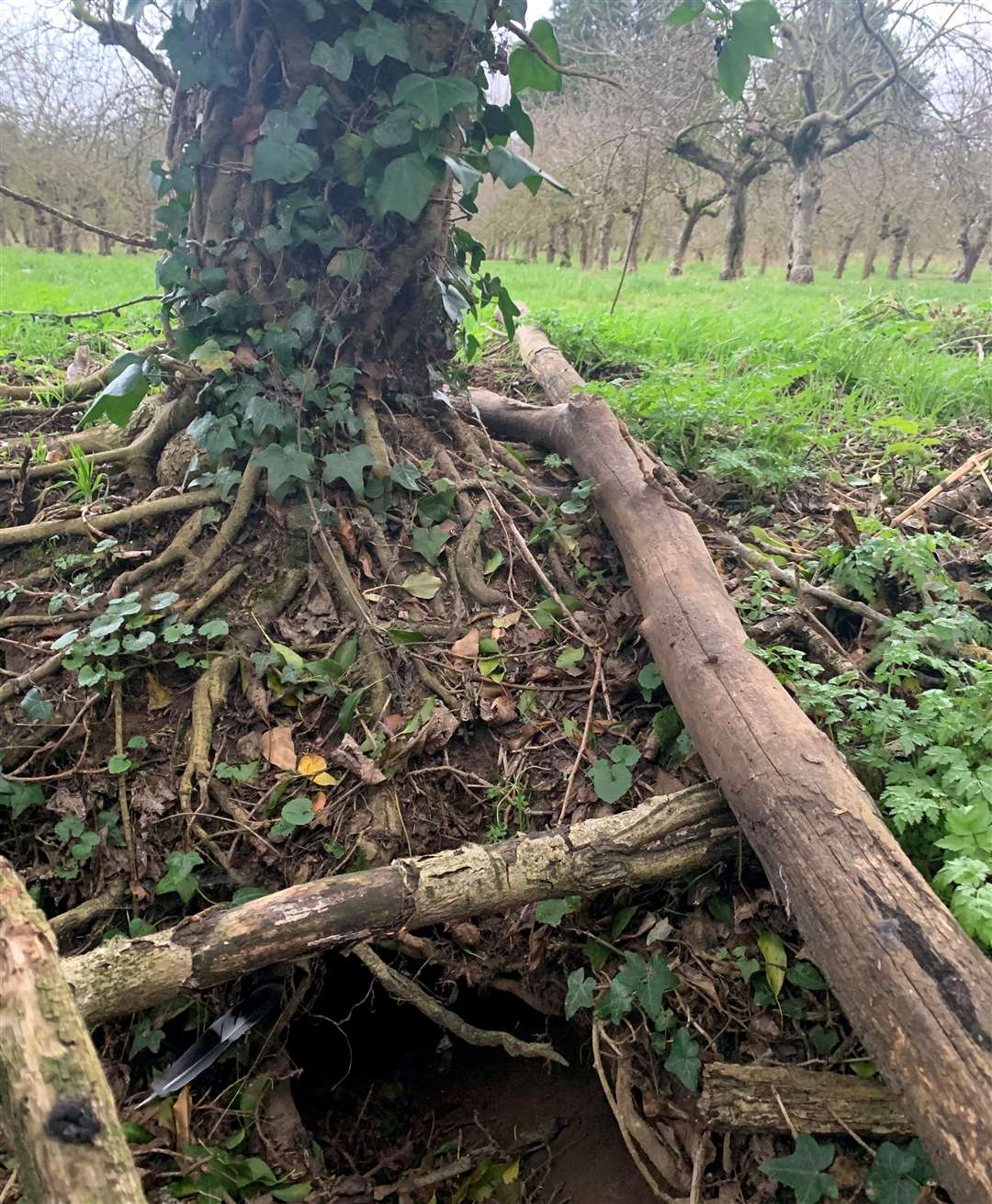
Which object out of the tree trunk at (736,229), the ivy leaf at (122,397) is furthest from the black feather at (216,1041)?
the tree trunk at (736,229)

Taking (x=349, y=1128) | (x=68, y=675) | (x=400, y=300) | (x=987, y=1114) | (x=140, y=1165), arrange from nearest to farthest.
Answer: (x=987, y=1114) → (x=140, y=1165) → (x=349, y=1128) → (x=68, y=675) → (x=400, y=300)

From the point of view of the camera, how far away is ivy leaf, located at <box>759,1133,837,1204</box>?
1.53m

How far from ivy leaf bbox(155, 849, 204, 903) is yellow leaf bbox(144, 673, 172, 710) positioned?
485 millimetres

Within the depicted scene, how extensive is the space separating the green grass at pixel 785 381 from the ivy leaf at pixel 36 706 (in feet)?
8.61

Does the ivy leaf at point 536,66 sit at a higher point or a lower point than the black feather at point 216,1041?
higher

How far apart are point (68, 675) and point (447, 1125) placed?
179 centimetres

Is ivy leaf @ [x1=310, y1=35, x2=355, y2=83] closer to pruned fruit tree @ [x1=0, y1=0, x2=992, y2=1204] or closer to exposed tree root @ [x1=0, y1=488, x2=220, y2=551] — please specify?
pruned fruit tree @ [x1=0, y1=0, x2=992, y2=1204]

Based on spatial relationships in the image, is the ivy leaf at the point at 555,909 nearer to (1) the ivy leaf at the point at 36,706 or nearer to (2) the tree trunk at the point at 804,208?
(1) the ivy leaf at the point at 36,706

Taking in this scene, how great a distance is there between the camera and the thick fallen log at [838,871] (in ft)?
4.16

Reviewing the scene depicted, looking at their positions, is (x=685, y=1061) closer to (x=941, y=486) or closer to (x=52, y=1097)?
(x=52, y=1097)

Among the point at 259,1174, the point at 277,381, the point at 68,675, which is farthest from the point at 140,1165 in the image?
the point at 277,381

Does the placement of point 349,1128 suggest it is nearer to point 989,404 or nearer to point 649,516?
point 649,516

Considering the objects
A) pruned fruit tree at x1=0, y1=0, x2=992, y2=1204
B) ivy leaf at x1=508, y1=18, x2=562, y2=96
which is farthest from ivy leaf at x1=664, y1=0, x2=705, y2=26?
ivy leaf at x1=508, y1=18, x2=562, y2=96

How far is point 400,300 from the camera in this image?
114 inches
